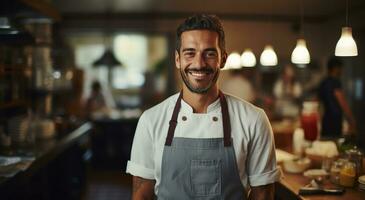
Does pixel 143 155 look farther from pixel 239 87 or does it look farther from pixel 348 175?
pixel 239 87

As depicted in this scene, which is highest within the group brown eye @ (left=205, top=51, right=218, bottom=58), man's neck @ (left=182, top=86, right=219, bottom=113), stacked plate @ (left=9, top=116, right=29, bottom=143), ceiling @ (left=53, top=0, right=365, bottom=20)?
ceiling @ (left=53, top=0, right=365, bottom=20)

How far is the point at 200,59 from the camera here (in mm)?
1788

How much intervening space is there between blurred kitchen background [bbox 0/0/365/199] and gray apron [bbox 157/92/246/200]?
1323 millimetres

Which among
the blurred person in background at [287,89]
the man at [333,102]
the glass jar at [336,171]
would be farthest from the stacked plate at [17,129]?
the blurred person in background at [287,89]

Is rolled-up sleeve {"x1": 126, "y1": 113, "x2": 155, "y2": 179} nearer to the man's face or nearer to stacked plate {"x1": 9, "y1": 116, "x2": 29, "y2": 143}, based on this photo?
the man's face

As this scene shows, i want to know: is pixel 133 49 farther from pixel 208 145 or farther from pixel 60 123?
pixel 208 145

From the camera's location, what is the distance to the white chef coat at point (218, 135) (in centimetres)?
→ 183

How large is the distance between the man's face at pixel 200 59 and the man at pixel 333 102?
12.2 feet

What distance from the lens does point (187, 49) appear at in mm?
1814

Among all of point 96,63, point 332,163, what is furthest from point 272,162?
point 96,63

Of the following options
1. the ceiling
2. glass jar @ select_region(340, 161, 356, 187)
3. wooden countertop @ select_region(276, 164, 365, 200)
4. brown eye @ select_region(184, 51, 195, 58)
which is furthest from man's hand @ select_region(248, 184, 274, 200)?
the ceiling

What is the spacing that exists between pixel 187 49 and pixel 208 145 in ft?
1.39

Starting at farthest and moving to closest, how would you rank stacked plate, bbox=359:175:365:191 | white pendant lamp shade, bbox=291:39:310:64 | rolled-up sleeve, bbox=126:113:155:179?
1. white pendant lamp shade, bbox=291:39:310:64
2. stacked plate, bbox=359:175:365:191
3. rolled-up sleeve, bbox=126:113:155:179

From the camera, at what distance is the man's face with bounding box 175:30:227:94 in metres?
1.79
